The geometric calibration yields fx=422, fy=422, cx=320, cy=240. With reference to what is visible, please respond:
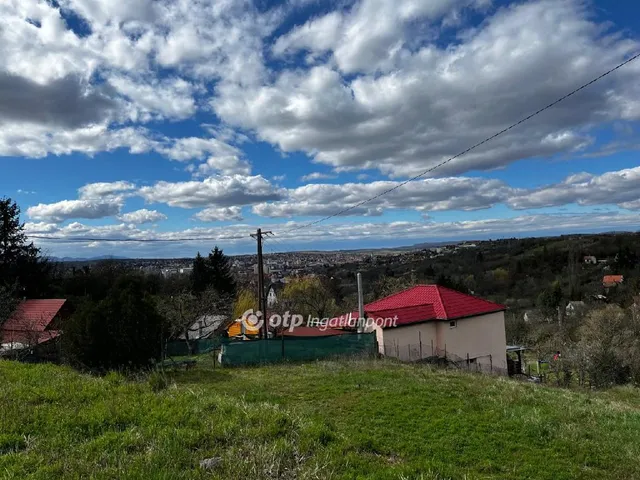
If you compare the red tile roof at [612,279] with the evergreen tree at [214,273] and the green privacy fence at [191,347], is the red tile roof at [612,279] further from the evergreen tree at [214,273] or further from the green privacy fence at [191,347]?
the green privacy fence at [191,347]

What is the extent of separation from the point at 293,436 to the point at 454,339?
64.2 feet

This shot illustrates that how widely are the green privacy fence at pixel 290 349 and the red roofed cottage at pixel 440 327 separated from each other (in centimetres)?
270

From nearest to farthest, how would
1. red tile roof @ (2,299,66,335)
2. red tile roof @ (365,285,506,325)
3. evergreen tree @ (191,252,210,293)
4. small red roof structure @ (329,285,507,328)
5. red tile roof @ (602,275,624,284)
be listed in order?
small red roof structure @ (329,285,507,328)
red tile roof @ (365,285,506,325)
red tile roof @ (2,299,66,335)
evergreen tree @ (191,252,210,293)
red tile roof @ (602,275,624,284)

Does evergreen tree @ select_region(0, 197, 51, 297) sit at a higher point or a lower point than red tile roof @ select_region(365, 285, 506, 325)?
higher

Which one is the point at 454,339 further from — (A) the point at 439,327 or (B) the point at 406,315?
(B) the point at 406,315

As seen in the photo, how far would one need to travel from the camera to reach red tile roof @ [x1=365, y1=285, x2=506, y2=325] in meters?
21.2

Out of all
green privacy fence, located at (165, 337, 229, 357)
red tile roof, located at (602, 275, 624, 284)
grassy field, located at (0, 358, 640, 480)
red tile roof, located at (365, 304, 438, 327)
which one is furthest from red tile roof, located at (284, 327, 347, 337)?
red tile roof, located at (602, 275, 624, 284)

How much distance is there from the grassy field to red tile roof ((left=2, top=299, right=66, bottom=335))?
51.8ft

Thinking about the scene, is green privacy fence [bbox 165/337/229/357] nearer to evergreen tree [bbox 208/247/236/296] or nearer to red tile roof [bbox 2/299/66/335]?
red tile roof [bbox 2/299/66/335]

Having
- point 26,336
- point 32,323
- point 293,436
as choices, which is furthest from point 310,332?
point 293,436

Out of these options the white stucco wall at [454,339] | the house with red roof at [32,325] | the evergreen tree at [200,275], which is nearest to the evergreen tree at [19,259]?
the house with red roof at [32,325]

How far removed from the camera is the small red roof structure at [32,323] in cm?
1983

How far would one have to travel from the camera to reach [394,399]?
8117 millimetres

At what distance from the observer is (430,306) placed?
73.9 feet
